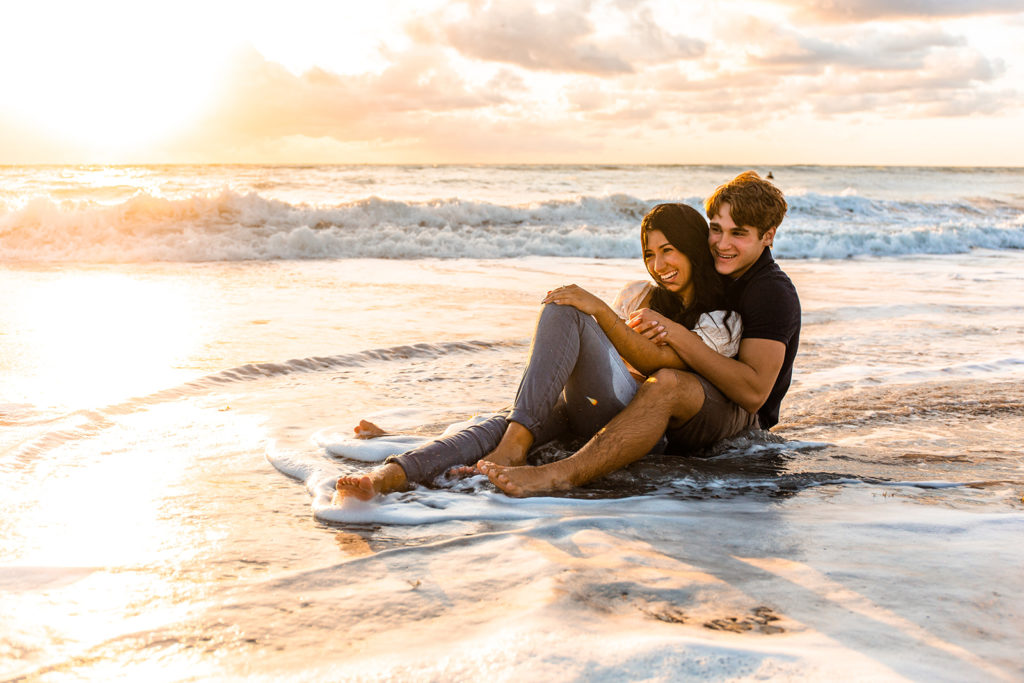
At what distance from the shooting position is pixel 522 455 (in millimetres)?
3779

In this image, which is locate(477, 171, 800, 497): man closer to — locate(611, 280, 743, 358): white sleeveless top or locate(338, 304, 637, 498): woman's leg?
locate(611, 280, 743, 358): white sleeveless top

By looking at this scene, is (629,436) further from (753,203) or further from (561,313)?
(753,203)

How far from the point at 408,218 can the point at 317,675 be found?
16.5 m

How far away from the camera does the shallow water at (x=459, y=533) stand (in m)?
2.26

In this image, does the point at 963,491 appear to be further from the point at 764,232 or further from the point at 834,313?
the point at 834,313

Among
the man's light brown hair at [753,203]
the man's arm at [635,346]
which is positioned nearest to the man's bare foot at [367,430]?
the man's arm at [635,346]

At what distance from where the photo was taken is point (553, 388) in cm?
379

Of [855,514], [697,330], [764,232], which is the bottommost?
[855,514]

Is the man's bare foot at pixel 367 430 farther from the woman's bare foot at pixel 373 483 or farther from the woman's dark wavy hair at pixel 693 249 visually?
the woman's dark wavy hair at pixel 693 249

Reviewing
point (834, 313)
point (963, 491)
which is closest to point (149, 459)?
point (963, 491)

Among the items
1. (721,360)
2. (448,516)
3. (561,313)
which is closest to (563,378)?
(561,313)

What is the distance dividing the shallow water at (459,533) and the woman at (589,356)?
0.73ft

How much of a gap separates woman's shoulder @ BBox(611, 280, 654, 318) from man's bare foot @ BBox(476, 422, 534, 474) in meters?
0.86

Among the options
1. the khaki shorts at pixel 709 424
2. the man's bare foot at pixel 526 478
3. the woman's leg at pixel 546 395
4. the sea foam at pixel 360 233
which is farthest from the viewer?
the sea foam at pixel 360 233
